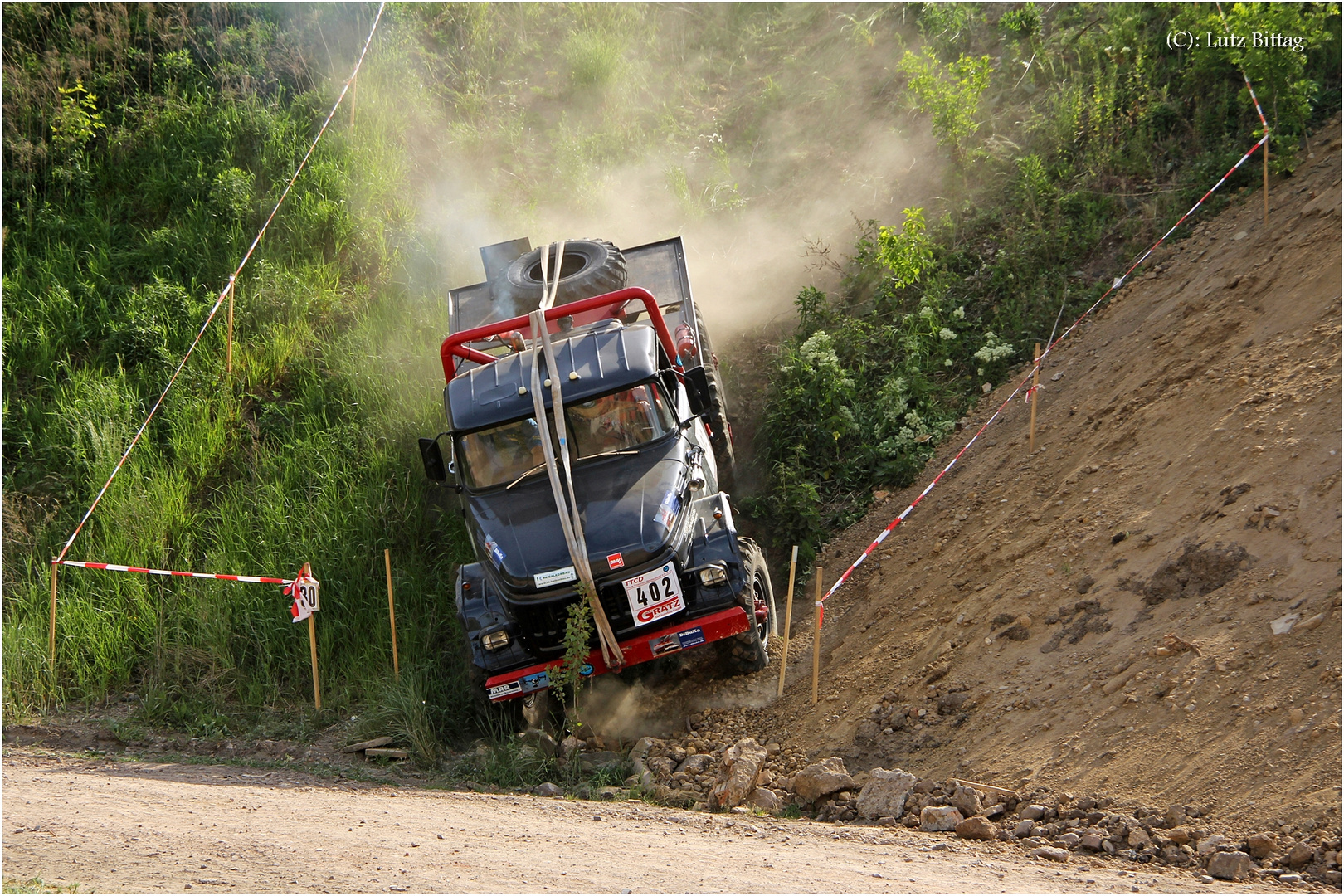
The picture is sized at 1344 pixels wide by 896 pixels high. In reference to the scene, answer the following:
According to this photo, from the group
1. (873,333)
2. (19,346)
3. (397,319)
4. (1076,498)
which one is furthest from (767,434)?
(19,346)

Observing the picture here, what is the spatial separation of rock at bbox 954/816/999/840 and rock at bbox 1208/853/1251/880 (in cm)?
99

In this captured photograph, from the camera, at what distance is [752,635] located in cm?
696

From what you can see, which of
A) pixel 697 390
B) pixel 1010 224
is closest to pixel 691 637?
pixel 697 390

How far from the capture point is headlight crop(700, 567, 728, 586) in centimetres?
673

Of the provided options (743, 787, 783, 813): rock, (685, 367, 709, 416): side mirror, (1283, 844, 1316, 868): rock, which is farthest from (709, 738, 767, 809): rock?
(1283, 844, 1316, 868): rock

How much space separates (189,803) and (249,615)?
3447 mm

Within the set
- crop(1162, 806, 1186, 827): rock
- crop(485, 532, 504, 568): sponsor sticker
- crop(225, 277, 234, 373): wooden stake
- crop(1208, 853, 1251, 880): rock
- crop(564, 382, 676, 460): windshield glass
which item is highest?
crop(225, 277, 234, 373): wooden stake

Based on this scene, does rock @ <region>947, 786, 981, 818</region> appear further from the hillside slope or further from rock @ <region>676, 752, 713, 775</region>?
rock @ <region>676, 752, 713, 775</region>

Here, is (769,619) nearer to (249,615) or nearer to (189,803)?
(189,803)

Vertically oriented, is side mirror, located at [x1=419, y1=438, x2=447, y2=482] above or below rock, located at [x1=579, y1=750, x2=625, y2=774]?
above

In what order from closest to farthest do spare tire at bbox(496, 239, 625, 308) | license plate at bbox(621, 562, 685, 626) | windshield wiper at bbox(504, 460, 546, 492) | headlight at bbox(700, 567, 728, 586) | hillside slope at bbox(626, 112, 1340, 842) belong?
hillside slope at bbox(626, 112, 1340, 842), license plate at bbox(621, 562, 685, 626), headlight at bbox(700, 567, 728, 586), windshield wiper at bbox(504, 460, 546, 492), spare tire at bbox(496, 239, 625, 308)

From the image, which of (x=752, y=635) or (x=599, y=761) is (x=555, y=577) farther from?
(x=752, y=635)

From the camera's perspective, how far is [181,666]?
8805 mm

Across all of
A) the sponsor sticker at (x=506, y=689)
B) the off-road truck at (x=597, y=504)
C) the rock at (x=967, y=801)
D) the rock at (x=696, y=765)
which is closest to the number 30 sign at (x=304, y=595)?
the off-road truck at (x=597, y=504)
